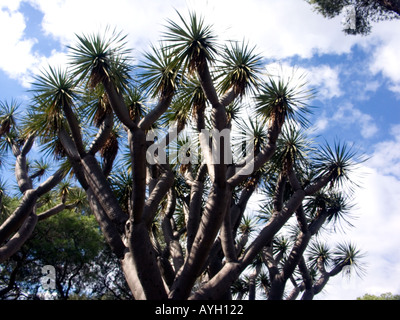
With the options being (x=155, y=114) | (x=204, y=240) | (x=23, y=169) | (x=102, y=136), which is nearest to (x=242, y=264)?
(x=204, y=240)

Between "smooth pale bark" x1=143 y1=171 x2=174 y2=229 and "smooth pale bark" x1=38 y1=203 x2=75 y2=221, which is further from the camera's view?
"smooth pale bark" x1=38 y1=203 x2=75 y2=221

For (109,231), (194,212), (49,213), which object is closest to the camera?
(109,231)

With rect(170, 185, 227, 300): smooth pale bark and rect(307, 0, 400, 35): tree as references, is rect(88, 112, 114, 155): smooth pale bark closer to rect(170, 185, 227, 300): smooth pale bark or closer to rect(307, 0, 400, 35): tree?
rect(170, 185, 227, 300): smooth pale bark

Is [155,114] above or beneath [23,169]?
beneath

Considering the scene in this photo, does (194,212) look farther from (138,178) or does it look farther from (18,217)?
(18,217)

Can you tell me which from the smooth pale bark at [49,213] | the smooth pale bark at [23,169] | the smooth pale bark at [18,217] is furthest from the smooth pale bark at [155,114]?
the smooth pale bark at [49,213]

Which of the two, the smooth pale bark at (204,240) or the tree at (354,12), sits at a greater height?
the tree at (354,12)

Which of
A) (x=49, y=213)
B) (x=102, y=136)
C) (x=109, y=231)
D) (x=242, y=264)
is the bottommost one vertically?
(x=242, y=264)

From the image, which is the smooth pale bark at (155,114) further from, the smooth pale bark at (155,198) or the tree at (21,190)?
the tree at (21,190)

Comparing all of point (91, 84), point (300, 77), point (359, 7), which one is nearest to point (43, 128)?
point (91, 84)

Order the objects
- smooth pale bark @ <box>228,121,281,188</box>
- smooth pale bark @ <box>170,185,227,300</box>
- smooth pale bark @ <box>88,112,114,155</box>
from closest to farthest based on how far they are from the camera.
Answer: smooth pale bark @ <box>170,185,227,300</box>, smooth pale bark @ <box>228,121,281,188</box>, smooth pale bark @ <box>88,112,114,155</box>

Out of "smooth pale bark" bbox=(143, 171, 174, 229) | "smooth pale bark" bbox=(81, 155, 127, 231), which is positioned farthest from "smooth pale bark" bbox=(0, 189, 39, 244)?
"smooth pale bark" bbox=(143, 171, 174, 229)

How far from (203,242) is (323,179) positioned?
3.53 metres
